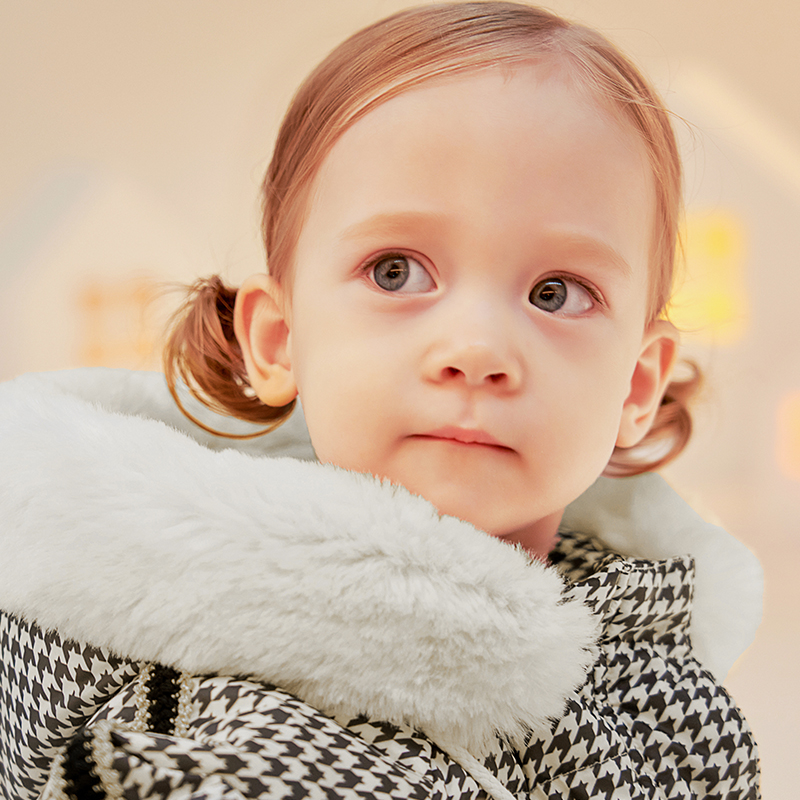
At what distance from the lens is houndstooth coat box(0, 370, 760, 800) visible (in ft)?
1.21

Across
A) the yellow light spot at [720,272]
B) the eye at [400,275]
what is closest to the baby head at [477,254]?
the eye at [400,275]

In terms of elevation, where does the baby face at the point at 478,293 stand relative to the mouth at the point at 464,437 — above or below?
above

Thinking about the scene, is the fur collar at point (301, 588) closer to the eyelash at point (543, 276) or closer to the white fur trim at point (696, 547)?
the eyelash at point (543, 276)

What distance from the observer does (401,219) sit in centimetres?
53

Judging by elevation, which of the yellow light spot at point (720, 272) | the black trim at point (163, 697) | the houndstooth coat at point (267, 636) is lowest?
the black trim at point (163, 697)

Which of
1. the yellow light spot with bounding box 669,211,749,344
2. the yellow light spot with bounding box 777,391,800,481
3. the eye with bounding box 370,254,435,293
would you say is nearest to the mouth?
the eye with bounding box 370,254,435,293

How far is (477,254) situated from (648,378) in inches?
10.6

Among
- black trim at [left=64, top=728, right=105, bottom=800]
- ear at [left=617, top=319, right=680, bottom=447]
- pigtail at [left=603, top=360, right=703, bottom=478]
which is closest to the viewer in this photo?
black trim at [left=64, top=728, right=105, bottom=800]

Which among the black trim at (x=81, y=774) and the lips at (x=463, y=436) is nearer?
the black trim at (x=81, y=774)

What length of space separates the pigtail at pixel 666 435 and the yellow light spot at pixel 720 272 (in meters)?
0.70

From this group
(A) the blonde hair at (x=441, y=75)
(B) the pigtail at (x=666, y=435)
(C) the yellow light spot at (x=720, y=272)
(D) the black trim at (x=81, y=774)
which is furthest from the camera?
(C) the yellow light spot at (x=720, y=272)

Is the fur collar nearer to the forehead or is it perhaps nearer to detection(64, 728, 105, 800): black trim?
detection(64, 728, 105, 800): black trim

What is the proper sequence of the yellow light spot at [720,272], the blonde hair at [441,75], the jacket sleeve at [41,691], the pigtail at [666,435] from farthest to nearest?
1. the yellow light spot at [720,272]
2. the pigtail at [666,435]
3. the blonde hair at [441,75]
4. the jacket sleeve at [41,691]

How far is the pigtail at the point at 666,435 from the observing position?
2.84 ft
